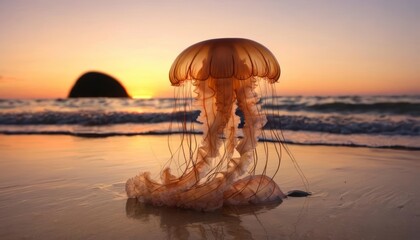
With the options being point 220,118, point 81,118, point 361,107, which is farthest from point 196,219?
point 361,107

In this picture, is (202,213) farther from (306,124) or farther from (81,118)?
(81,118)

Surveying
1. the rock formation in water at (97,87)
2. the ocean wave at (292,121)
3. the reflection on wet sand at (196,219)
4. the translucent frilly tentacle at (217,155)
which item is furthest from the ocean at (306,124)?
the rock formation in water at (97,87)

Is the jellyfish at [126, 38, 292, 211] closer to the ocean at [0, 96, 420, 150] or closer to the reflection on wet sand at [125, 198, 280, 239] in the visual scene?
the reflection on wet sand at [125, 198, 280, 239]

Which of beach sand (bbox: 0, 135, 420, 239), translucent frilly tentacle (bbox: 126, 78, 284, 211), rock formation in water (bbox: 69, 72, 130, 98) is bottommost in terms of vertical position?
rock formation in water (bbox: 69, 72, 130, 98)

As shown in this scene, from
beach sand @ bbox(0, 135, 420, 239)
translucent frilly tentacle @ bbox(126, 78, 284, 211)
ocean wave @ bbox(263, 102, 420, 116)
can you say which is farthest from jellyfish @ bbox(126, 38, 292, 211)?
ocean wave @ bbox(263, 102, 420, 116)

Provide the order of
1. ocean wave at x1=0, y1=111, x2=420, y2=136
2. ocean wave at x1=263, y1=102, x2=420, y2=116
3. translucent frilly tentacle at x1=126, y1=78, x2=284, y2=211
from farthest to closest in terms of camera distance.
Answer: ocean wave at x1=263, y1=102, x2=420, y2=116
ocean wave at x1=0, y1=111, x2=420, y2=136
translucent frilly tentacle at x1=126, y1=78, x2=284, y2=211

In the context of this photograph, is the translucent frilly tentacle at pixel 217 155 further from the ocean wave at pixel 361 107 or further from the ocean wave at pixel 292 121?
the ocean wave at pixel 361 107
